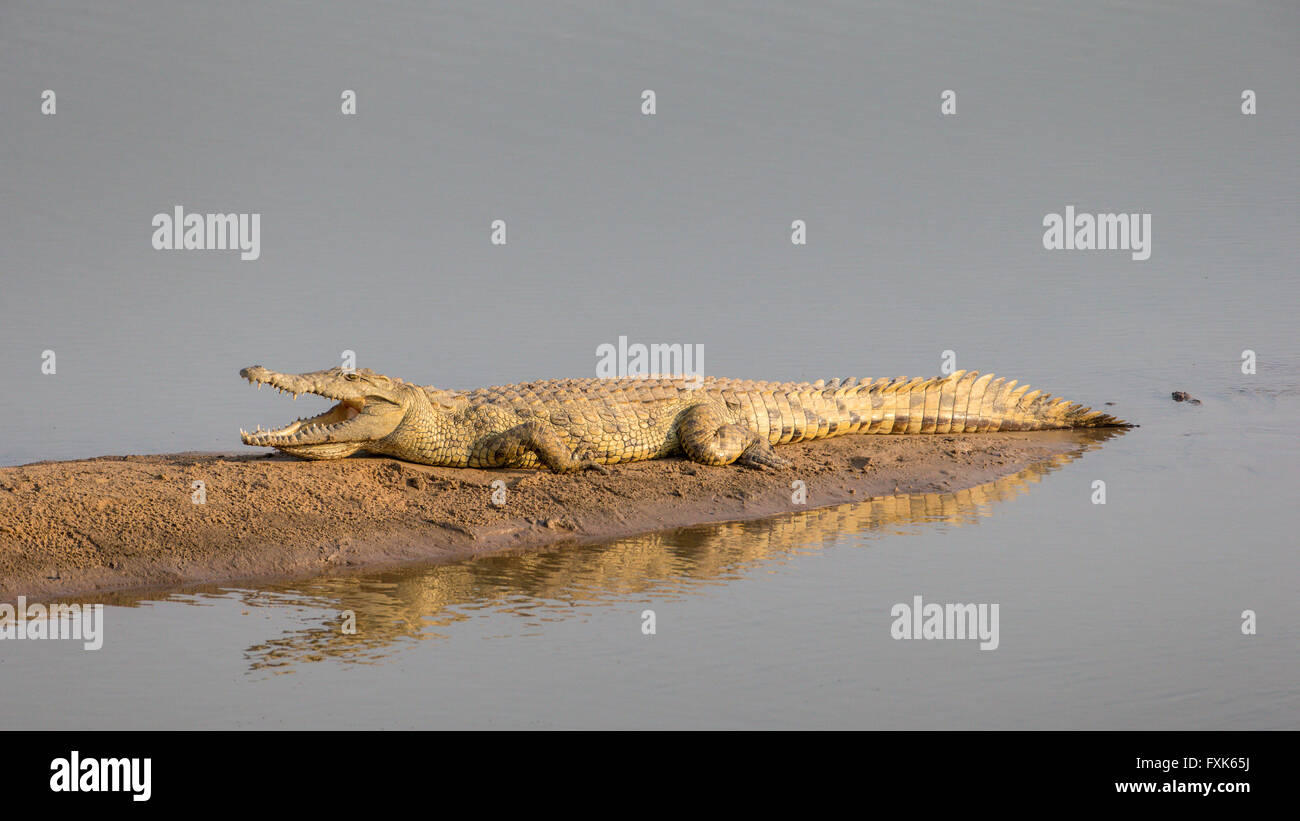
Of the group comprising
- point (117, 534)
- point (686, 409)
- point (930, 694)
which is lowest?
point (930, 694)

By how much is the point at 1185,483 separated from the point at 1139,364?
176 inches

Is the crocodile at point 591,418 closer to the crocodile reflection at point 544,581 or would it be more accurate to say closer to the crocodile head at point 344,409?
the crocodile head at point 344,409

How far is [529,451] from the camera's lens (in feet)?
33.3

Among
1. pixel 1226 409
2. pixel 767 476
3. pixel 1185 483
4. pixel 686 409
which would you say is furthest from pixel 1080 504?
pixel 1226 409

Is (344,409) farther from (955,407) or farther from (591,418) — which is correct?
(955,407)

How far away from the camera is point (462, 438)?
33.2ft

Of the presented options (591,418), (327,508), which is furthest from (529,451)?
(327,508)

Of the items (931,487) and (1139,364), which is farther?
(1139,364)

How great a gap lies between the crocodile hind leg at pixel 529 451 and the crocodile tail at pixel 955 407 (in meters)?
2.30

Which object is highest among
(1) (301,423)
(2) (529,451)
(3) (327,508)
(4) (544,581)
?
(1) (301,423)

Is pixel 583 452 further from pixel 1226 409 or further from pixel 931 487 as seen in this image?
pixel 1226 409

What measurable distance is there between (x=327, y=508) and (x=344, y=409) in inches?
50.4

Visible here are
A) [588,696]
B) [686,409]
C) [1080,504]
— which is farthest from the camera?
[686,409]

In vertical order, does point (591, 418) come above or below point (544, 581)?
above
